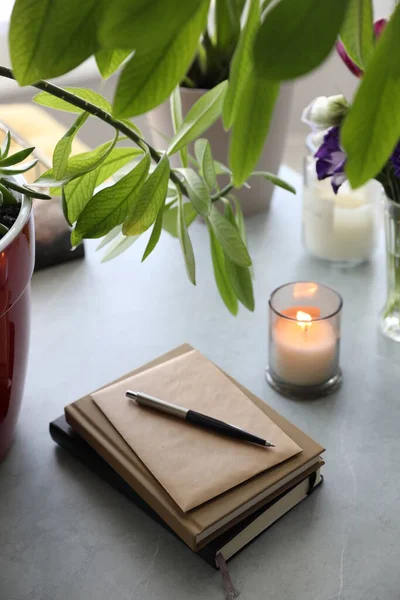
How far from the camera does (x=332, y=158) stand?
795 millimetres

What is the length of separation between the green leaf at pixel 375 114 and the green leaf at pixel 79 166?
295 millimetres

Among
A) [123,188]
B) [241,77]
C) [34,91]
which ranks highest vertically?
[241,77]

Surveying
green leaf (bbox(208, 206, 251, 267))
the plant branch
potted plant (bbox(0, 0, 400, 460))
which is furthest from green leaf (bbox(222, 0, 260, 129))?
green leaf (bbox(208, 206, 251, 267))

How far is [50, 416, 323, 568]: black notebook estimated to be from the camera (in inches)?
24.2

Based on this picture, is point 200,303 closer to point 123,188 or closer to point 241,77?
point 123,188

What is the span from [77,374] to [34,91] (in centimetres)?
108

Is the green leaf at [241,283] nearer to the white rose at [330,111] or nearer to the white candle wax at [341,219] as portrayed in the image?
the white rose at [330,111]

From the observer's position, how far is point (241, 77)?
361 mm

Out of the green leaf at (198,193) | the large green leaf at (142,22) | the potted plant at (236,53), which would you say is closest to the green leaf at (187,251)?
the green leaf at (198,193)

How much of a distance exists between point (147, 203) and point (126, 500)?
11.1 inches

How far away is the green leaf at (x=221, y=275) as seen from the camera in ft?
2.47

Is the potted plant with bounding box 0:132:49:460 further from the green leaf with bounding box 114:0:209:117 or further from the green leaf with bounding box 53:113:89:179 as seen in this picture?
the green leaf with bounding box 114:0:209:117

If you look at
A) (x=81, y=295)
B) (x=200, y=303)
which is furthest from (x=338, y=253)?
(x=81, y=295)

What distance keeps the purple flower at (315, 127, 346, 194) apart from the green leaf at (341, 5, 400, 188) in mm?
462
